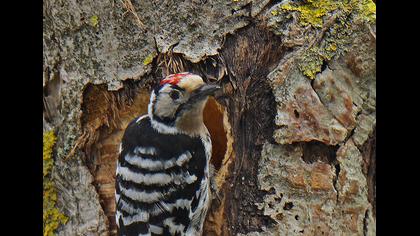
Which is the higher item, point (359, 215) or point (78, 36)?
point (78, 36)

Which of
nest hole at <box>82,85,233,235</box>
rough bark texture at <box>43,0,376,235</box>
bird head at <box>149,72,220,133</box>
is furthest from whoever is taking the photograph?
nest hole at <box>82,85,233,235</box>

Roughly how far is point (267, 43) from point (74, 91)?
1.06m

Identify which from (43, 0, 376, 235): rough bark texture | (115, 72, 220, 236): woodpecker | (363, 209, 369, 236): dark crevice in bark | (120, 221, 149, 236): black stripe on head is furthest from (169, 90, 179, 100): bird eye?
(363, 209, 369, 236): dark crevice in bark

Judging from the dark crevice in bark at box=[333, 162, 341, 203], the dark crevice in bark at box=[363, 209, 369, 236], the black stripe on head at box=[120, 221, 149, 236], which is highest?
the dark crevice in bark at box=[333, 162, 341, 203]

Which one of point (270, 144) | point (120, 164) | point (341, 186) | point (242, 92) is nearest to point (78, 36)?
point (120, 164)

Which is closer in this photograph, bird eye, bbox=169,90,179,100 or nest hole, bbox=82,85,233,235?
bird eye, bbox=169,90,179,100

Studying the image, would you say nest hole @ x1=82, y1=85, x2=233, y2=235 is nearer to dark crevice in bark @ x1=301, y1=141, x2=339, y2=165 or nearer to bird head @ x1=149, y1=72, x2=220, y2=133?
bird head @ x1=149, y1=72, x2=220, y2=133

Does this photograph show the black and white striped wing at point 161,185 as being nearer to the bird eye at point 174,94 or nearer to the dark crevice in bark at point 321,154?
the bird eye at point 174,94

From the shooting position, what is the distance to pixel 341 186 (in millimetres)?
3072

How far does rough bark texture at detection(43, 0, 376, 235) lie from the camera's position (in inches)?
121

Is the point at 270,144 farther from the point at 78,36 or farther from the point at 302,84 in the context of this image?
the point at 78,36

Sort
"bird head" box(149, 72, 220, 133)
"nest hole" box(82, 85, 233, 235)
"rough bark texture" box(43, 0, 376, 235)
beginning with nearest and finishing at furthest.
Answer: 1. "rough bark texture" box(43, 0, 376, 235)
2. "bird head" box(149, 72, 220, 133)
3. "nest hole" box(82, 85, 233, 235)

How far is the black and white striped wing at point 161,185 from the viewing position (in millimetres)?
3234

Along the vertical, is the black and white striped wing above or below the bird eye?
below
